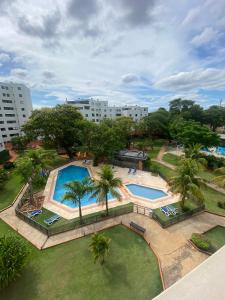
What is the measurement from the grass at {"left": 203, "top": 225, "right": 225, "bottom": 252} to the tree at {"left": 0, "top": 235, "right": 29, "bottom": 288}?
14.5m

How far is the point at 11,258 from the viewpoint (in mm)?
10688

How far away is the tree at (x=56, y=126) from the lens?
3303 centimetres

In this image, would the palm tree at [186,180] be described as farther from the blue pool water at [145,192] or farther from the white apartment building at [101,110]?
the white apartment building at [101,110]

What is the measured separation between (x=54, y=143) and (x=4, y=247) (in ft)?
88.0

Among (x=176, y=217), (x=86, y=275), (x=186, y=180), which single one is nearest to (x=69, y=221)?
(x=86, y=275)

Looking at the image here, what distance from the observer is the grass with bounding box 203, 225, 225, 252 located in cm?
1393

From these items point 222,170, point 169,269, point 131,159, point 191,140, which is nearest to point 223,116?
point 191,140

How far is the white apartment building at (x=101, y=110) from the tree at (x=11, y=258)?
56.6 meters

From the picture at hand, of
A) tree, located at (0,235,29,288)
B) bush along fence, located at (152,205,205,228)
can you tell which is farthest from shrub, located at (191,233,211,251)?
tree, located at (0,235,29,288)

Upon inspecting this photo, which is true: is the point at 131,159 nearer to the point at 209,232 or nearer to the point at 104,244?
the point at 209,232

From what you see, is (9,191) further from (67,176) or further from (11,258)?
(11,258)

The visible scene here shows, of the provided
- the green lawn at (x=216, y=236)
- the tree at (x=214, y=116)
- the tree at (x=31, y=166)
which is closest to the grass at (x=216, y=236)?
the green lawn at (x=216, y=236)

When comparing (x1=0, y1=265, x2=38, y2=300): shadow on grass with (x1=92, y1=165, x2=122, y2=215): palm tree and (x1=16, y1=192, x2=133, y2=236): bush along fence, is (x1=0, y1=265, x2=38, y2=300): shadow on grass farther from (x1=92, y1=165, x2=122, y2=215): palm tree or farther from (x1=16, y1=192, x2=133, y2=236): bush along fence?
(x1=92, y1=165, x2=122, y2=215): palm tree

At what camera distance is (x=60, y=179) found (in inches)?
1153
